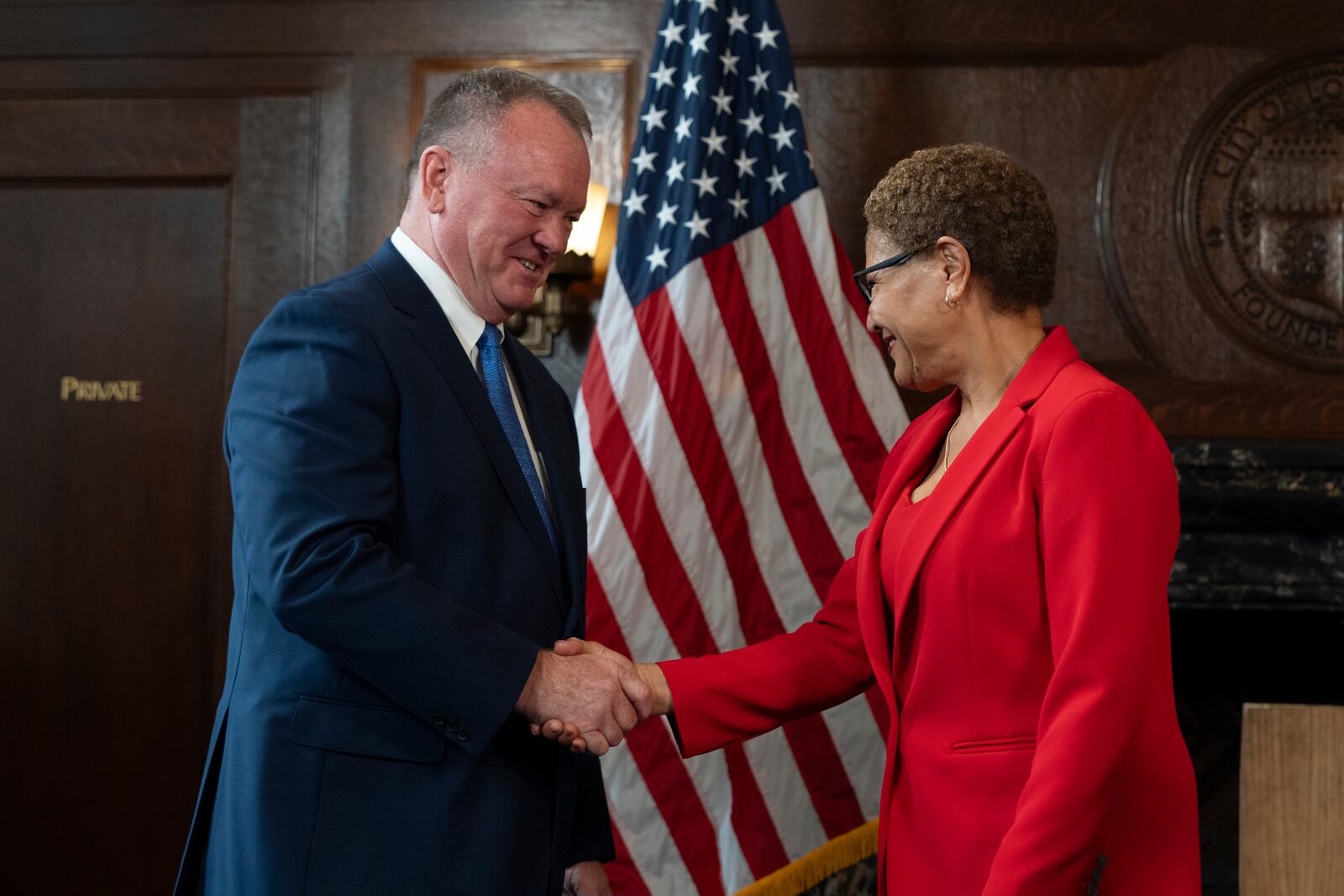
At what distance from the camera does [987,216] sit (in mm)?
1683

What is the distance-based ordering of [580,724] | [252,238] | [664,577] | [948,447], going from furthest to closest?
[252,238]
[664,577]
[948,447]
[580,724]

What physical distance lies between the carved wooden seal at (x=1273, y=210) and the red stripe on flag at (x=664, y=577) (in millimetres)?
1702

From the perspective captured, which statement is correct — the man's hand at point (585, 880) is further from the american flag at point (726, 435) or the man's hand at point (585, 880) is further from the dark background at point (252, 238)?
the dark background at point (252, 238)

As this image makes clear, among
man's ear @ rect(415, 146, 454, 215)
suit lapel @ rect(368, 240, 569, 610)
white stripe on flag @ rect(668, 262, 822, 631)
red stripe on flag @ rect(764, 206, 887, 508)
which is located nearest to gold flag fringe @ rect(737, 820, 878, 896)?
white stripe on flag @ rect(668, 262, 822, 631)

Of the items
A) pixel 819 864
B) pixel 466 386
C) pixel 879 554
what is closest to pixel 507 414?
pixel 466 386

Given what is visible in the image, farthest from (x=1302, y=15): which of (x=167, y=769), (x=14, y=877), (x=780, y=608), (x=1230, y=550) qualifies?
(x=14, y=877)

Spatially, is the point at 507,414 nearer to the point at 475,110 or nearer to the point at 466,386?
the point at 466,386

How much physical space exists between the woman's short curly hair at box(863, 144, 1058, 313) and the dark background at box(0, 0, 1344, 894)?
5.74 feet

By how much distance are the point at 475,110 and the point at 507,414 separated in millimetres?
504

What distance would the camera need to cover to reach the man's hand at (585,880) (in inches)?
79.1

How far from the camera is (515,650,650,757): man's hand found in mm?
1680

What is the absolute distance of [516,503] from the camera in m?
1.71

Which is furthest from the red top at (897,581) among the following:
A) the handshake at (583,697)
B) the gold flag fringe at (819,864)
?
the gold flag fringe at (819,864)

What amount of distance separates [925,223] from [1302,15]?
2.33 meters
